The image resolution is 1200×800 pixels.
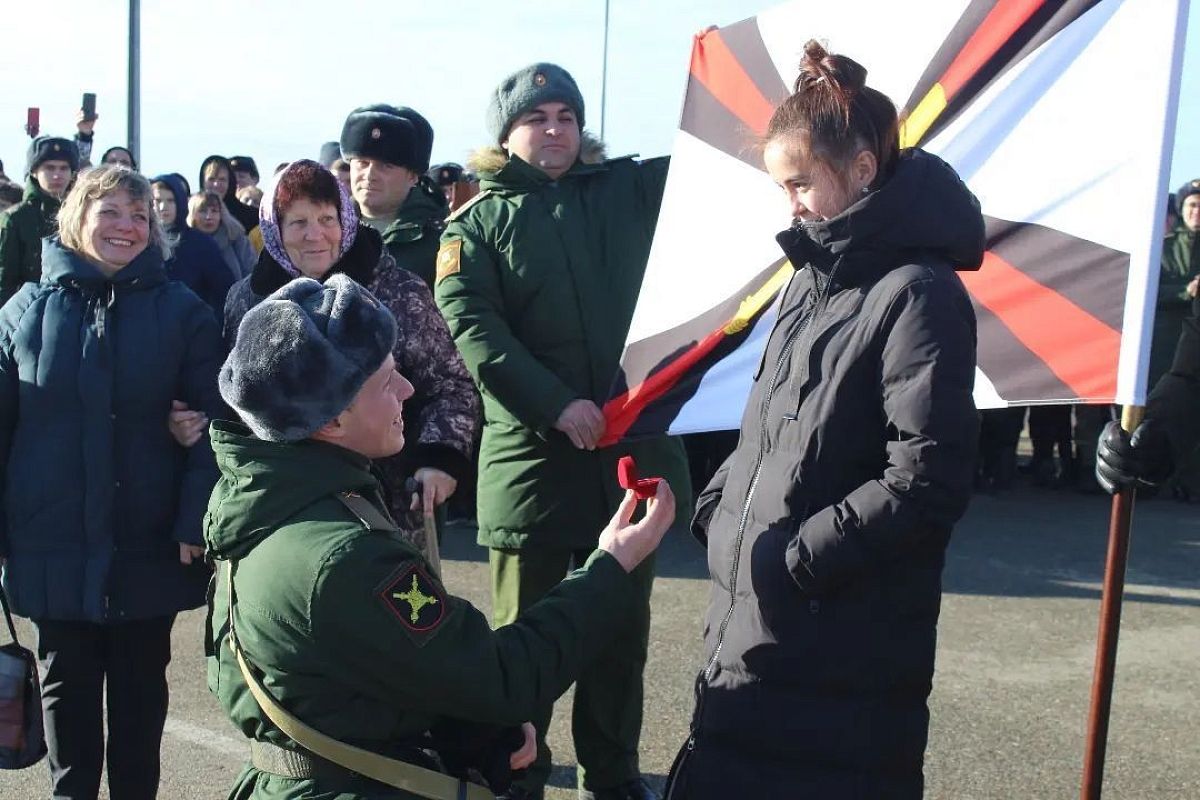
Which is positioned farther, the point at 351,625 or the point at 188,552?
the point at 188,552

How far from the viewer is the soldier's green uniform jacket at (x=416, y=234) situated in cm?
433

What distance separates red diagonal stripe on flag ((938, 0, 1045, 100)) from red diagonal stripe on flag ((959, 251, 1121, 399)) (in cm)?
47

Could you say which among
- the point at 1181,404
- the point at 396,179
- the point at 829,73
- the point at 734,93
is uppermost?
the point at 734,93

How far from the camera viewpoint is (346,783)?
2135 mm

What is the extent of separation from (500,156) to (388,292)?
71 centimetres

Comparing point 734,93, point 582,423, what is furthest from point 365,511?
point 734,93

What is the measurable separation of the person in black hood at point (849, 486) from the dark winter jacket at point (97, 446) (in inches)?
70.3

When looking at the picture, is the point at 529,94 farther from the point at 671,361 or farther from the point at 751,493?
the point at 751,493

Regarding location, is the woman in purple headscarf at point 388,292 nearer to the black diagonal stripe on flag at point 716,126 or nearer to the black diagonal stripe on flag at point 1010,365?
the black diagonal stripe on flag at point 716,126

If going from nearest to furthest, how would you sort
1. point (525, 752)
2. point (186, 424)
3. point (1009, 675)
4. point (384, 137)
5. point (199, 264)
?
point (525, 752)
point (186, 424)
point (384, 137)
point (1009, 675)
point (199, 264)

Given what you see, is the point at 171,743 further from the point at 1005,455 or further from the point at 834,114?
the point at 1005,455

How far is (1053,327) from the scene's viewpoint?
2998mm

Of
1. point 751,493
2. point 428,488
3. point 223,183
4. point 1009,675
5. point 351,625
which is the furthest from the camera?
point 223,183

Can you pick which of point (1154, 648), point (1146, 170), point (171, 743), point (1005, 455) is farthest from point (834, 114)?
point (1005, 455)
